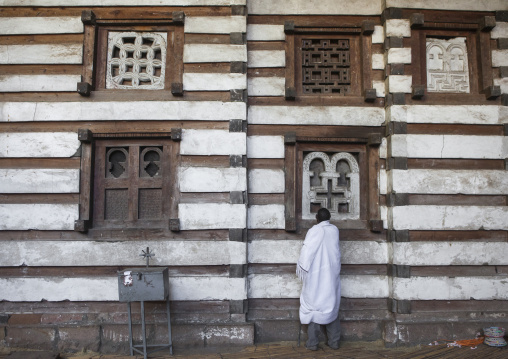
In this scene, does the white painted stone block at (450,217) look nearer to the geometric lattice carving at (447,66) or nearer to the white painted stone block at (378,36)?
the geometric lattice carving at (447,66)

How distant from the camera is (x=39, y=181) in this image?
501cm

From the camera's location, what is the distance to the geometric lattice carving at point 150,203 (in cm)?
516

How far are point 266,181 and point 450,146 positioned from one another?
105 inches

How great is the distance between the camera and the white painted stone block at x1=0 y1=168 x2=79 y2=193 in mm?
5000

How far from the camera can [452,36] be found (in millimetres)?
5449

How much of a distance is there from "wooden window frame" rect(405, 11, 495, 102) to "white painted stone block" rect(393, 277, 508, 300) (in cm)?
256

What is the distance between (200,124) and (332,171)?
2.03 meters

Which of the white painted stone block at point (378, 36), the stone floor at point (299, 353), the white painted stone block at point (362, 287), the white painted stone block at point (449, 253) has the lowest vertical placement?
the stone floor at point (299, 353)

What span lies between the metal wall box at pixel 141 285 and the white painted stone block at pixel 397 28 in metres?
4.61

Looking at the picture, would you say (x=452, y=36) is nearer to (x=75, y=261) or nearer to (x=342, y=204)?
(x=342, y=204)

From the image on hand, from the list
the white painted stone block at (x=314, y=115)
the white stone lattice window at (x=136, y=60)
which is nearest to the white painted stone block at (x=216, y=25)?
the white stone lattice window at (x=136, y=60)

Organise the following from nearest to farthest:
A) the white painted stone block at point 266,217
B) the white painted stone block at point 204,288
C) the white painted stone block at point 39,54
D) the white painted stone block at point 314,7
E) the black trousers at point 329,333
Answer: the black trousers at point 329,333 → the white painted stone block at point 204,288 → the white painted stone block at point 266,217 → the white painted stone block at point 39,54 → the white painted stone block at point 314,7

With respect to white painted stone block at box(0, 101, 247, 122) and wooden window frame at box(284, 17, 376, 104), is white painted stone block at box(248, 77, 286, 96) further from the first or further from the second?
white painted stone block at box(0, 101, 247, 122)

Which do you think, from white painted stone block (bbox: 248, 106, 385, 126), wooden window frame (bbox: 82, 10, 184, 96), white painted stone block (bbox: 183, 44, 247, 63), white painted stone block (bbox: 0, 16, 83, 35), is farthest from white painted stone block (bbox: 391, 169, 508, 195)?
white painted stone block (bbox: 0, 16, 83, 35)
